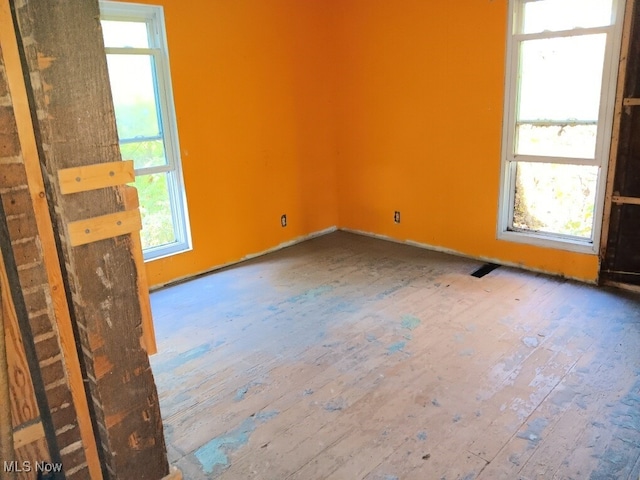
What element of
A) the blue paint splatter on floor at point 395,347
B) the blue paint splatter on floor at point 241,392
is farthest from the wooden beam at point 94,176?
the blue paint splatter on floor at point 395,347

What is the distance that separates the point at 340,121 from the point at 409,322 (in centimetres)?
261

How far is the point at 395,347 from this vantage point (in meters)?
2.92

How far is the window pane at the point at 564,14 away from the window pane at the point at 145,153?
295cm

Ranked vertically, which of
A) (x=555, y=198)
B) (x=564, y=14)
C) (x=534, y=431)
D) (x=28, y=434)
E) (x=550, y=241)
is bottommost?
(x=534, y=431)

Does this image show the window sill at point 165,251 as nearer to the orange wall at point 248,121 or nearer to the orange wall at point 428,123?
the orange wall at point 248,121

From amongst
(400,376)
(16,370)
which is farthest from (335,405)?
(16,370)

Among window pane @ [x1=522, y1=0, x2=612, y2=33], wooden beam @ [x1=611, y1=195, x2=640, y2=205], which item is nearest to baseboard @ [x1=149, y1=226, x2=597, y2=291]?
wooden beam @ [x1=611, y1=195, x2=640, y2=205]

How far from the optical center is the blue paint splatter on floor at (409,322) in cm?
317

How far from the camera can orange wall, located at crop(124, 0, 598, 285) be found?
3.92 meters

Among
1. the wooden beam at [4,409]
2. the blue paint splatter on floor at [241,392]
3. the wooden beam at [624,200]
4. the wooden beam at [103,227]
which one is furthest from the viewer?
the wooden beam at [624,200]

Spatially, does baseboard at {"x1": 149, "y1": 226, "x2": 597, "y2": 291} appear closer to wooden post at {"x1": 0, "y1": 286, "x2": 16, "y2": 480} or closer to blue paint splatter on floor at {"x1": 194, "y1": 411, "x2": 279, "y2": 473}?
blue paint splatter on floor at {"x1": 194, "y1": 411, "x2": 279, "y2": 473}

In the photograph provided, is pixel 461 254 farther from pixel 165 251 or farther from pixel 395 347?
pixel 165 251

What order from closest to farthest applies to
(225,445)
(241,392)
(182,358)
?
(225,445) → (241,392) → (182,358)

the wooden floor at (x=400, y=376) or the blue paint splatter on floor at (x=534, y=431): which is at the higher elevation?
the wooden floor at (x=400, y=376)
